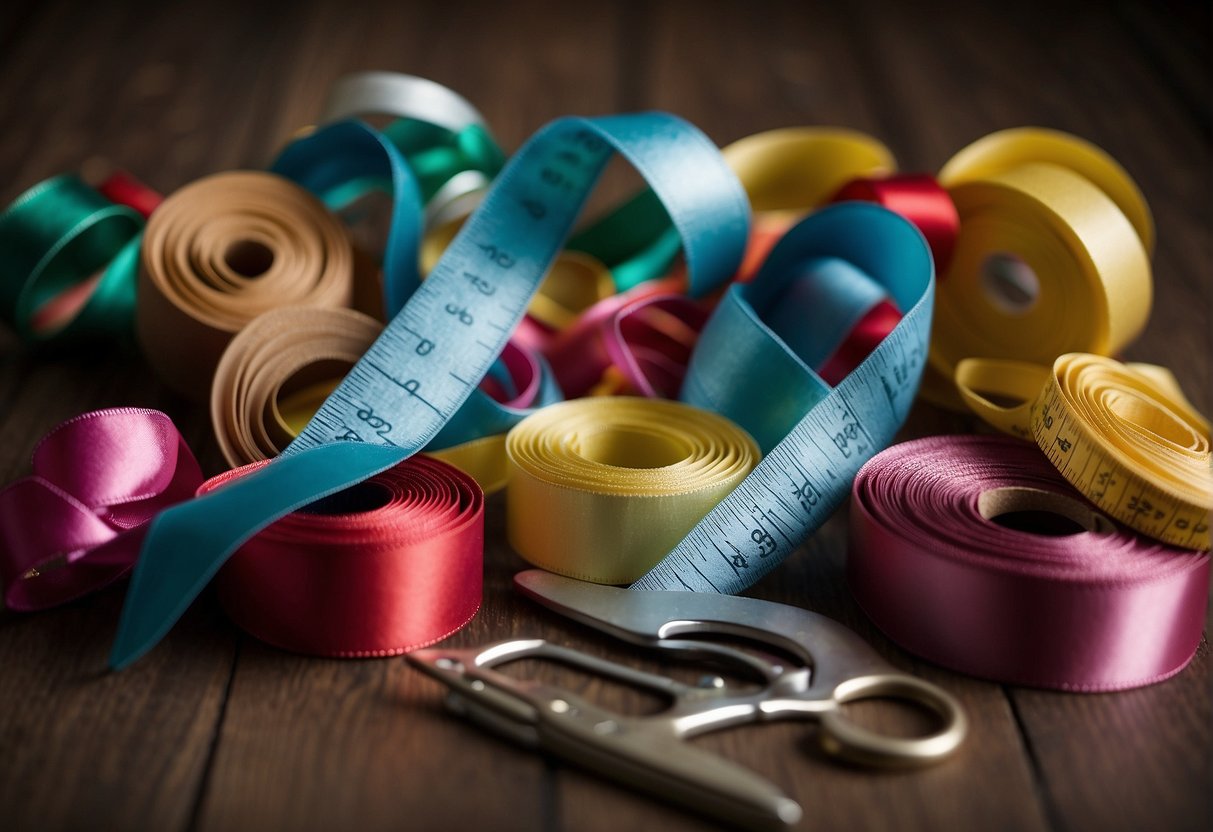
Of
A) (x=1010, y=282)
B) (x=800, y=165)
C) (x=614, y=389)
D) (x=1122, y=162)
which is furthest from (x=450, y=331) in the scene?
(x=1122, y=162)

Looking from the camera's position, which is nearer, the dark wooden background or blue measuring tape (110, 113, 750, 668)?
the dark wooden background

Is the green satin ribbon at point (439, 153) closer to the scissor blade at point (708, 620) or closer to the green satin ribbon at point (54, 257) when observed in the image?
the green satin ribbon at point (54, 257)

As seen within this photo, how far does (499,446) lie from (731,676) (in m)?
0.57

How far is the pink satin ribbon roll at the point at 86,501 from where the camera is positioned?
160 cm

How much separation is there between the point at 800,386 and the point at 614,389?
40 cm

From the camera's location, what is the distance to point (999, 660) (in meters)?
1.52

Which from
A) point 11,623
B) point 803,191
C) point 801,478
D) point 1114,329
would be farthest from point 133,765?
point 803,191

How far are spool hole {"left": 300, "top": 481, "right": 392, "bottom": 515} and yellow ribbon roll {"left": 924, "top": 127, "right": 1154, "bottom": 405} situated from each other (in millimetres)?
1028

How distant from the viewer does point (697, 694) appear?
4.74 feet

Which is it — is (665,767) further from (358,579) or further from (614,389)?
(614,389)

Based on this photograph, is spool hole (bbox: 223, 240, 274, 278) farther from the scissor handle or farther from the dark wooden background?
the scissor handle

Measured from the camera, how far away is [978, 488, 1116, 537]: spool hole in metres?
1.68

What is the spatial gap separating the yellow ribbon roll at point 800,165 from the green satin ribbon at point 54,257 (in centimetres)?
113

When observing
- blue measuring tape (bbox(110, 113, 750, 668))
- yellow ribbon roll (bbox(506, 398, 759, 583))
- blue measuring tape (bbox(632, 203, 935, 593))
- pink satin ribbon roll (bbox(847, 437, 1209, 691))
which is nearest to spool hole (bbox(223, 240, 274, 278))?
blue measuring tape (bbox(110, 113, 750, 668))
